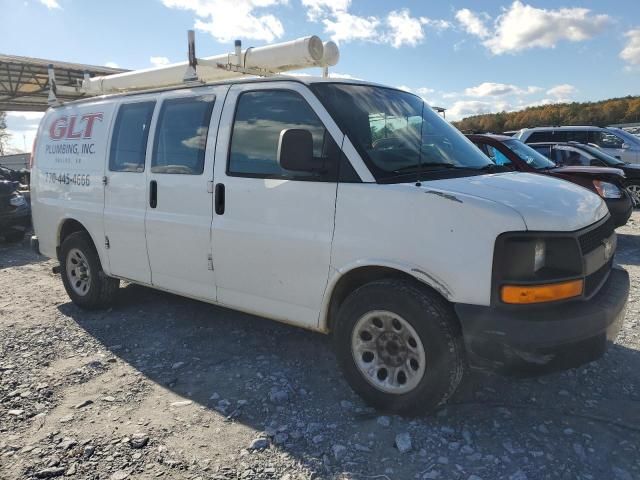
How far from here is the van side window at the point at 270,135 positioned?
3.31 metres

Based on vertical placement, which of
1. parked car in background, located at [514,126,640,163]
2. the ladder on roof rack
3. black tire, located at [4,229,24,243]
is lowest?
black tire, located at [4,229,24,243]

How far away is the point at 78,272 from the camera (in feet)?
17.8

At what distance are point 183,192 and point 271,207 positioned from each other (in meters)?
0.94

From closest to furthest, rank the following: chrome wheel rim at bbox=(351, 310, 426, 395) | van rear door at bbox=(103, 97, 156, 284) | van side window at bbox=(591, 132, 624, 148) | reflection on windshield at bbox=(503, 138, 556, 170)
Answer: chrome wheel rim at bbox=(351, 310, 426, 395)
van rear door at bbox=(103, 97, 156, 284)
reflection on windshield at bbox=(503, 138, 556, 170)
van side window at bbox=(591, 132, 624, 148)

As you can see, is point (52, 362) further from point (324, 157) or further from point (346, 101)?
point (346, 101)

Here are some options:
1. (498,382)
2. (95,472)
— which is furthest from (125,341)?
(498,382)

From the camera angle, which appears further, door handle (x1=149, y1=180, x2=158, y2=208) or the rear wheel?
the rear wheel

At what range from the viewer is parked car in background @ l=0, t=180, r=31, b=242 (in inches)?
381

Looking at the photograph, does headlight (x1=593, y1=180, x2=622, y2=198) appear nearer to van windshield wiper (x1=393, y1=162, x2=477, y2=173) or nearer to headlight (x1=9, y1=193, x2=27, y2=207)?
van windshield wiper (x1=393, y1=162, x2=477, y2=173)

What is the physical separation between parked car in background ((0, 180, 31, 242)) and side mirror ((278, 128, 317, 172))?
28.1 feet

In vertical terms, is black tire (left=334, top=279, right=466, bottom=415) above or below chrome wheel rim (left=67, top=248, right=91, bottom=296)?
above

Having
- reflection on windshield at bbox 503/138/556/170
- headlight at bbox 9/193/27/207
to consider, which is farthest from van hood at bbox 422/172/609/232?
headlight at bbox 9/193/27/207

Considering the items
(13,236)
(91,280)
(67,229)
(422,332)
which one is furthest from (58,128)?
(13,236)

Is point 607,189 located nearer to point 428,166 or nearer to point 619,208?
point 619,208
